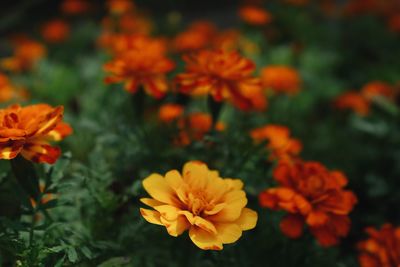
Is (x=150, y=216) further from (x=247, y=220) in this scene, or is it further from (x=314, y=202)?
(x=314, y=202)

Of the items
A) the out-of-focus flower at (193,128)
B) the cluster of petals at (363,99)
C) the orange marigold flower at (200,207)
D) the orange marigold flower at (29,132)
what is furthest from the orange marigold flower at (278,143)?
the cluster of petals at (363,99)

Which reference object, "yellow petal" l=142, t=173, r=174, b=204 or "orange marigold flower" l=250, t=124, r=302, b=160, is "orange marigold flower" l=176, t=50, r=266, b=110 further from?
"yellow petal" l=142, t=173, r=174, b=204

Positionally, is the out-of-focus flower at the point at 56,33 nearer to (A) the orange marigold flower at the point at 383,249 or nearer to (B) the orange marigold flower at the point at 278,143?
(B) the orange marigold flower at the point at 278,143

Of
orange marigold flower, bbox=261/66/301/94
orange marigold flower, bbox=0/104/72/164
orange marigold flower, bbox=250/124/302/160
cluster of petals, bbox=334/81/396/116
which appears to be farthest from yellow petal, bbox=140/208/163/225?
cluster of petals, bbox=334/81/396/116

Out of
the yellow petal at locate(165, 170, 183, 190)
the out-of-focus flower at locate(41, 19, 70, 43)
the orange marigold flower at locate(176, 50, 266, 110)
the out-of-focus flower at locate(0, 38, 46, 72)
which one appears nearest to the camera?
the yellow petal at locate(165, 170, 183, 190)

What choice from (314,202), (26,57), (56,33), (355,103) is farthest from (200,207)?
(56,33)
